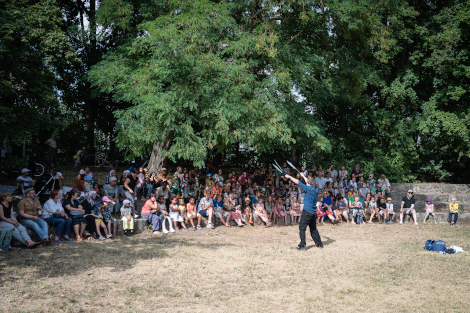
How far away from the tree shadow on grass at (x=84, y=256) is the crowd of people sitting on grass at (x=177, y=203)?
1.74 ft

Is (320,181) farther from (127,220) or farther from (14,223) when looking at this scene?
(14,223)

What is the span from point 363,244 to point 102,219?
7185 millimetres

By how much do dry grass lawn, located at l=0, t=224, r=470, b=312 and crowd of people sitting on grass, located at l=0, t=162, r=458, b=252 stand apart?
0.73 m

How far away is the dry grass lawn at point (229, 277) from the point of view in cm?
625

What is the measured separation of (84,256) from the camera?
873 centimetres

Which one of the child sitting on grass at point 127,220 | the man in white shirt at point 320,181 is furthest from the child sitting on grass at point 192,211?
the man in white shirt at point 320,181

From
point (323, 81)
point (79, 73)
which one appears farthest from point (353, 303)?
point (79, 73)

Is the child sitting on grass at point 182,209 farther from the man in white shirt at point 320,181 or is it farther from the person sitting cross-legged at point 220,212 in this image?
the man in white shirt at point 320,181

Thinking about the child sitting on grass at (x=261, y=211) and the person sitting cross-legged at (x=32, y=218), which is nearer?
the person sitting cross-legged at (x=32, y=218)

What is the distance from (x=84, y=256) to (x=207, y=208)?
16.7 feet

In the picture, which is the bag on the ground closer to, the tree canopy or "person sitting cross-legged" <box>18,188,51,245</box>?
the tree canopy

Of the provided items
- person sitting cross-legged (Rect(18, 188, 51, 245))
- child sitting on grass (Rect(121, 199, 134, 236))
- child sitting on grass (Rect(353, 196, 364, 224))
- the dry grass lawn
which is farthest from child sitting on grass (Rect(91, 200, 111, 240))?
child sitting on grass (Rect(353, 196, 364, 224))

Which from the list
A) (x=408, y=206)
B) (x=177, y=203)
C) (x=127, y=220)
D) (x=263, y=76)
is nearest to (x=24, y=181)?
(x=127, y=220)

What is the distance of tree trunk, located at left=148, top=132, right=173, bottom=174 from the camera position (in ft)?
49.3
